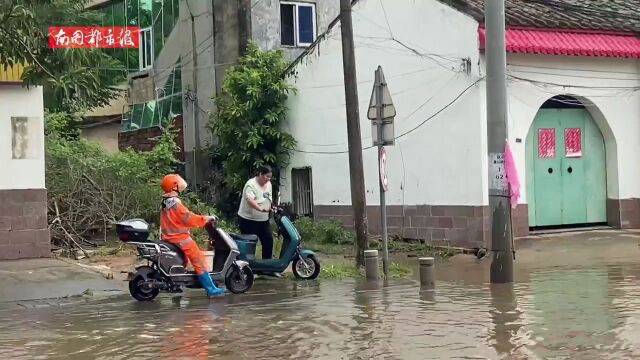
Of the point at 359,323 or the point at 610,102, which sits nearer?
the point at 359,323

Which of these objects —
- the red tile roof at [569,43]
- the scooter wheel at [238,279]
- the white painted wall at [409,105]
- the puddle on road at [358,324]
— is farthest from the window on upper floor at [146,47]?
the scooter wheel at [238,279]

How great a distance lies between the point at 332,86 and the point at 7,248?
8128 millimetres

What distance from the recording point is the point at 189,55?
24.6 m

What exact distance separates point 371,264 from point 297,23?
43.7 ft

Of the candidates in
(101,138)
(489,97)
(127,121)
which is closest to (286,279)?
(489,97)

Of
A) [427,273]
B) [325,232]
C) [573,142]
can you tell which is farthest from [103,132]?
[427,273]

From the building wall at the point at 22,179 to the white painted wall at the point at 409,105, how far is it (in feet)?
22.6

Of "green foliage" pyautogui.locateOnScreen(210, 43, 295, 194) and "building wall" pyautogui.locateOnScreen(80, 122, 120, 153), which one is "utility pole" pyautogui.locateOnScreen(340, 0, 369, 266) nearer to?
"green foliage" pyautogui.locateOnScreen(210, 43, 295, 194)

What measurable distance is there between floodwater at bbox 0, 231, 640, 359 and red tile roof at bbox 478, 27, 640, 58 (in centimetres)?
489

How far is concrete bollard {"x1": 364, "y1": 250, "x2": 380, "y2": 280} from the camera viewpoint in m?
11.7

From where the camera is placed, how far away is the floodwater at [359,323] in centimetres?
708

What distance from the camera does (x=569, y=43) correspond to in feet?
50.9

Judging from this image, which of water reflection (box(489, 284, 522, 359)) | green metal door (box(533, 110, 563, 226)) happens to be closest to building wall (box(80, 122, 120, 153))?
green metal door (box(533, 110, 563, 226))

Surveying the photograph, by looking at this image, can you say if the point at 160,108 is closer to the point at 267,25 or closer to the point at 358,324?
the point at 267,25
